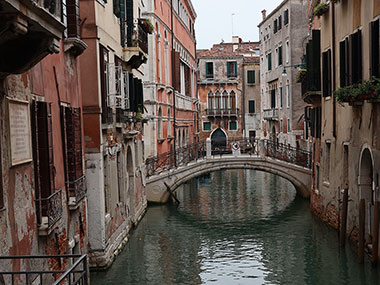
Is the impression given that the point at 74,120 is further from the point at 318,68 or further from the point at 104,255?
the point at 318,68

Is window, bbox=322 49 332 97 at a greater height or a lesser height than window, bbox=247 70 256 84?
lesser

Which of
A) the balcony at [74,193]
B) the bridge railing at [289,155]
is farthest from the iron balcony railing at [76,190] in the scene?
the bridge railing at [289,155]

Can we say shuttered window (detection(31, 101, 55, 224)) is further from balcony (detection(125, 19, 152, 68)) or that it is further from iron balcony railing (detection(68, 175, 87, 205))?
balcony (detection(125, 19, 152, 68))

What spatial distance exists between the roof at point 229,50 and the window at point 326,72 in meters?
26.4

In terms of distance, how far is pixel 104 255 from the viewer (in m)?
11.5

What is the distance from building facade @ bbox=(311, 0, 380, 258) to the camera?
36.1ft

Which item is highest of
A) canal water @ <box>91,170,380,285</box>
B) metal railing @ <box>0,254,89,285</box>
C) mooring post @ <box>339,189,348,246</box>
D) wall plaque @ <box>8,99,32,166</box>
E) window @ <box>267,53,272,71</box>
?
window @ <box>267,53,272,71</box>

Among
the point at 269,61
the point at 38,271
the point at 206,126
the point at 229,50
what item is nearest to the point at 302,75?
the point at 38,271

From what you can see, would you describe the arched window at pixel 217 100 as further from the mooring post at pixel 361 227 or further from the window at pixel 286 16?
the mooring post at pixel 361 227

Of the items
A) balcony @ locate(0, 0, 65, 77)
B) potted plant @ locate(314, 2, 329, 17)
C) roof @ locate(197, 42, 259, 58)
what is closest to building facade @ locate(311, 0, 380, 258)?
potted plant @ locate(314, 2, 329, 17)

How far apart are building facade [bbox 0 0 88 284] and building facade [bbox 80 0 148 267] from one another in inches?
49.7

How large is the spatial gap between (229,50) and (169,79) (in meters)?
22.3

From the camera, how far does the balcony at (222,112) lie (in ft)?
137

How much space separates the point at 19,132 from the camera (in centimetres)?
651
